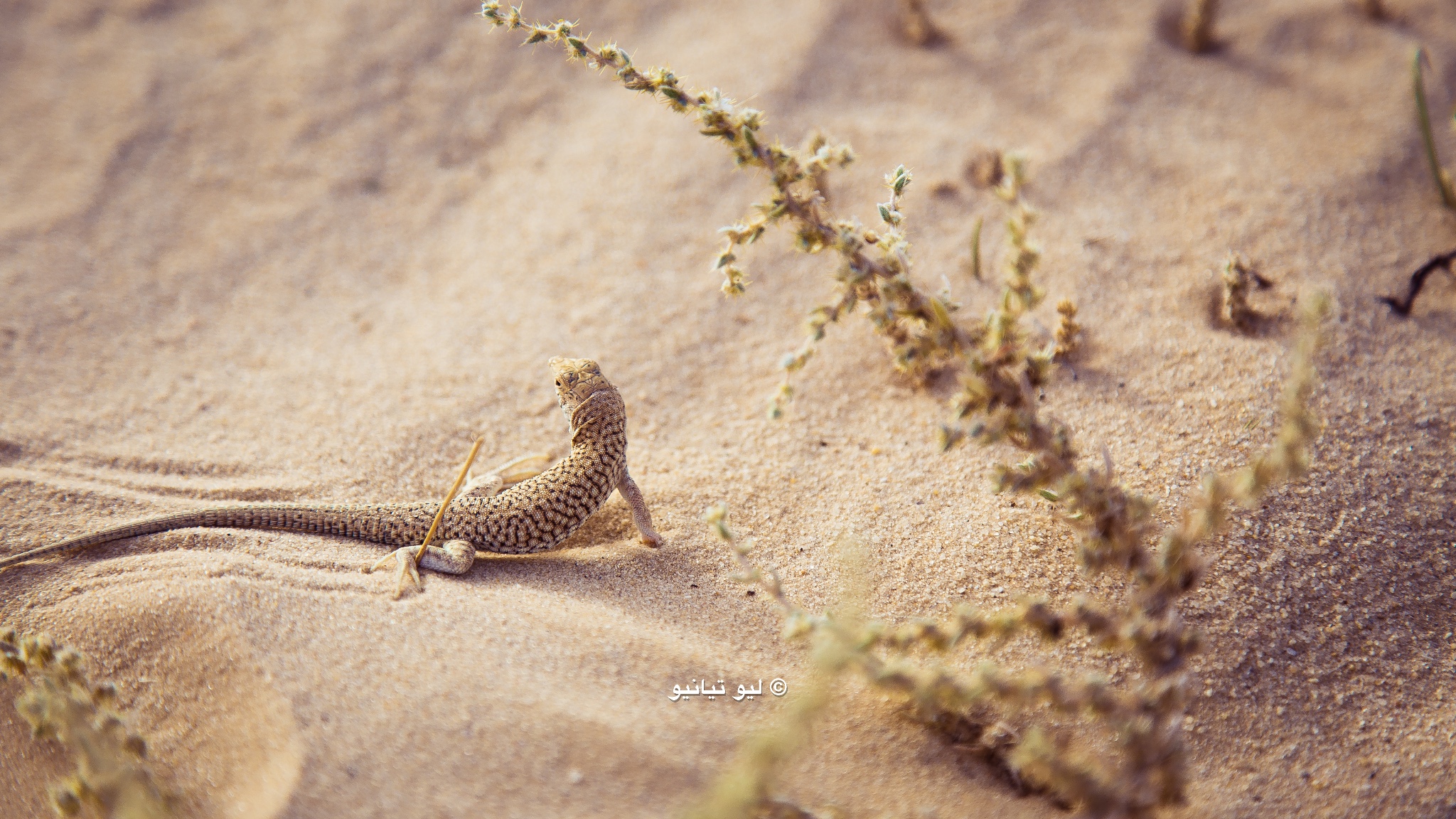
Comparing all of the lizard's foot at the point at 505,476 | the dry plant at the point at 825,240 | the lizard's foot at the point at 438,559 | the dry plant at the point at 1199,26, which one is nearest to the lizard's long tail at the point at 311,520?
the lizard's foot at the point at 438,559

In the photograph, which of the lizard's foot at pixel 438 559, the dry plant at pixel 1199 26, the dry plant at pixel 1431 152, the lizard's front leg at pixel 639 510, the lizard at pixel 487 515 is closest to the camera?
the lizard's foot at pixel 438 559

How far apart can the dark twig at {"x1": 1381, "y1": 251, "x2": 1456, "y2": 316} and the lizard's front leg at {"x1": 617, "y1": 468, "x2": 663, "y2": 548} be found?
3719 mm

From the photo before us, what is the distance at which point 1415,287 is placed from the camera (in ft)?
12.8

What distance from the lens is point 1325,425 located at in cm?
332

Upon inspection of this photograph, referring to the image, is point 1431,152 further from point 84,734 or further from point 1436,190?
point 84,734

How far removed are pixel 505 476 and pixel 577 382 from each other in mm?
599

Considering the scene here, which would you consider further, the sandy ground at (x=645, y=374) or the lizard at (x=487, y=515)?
the lizard at (x=487, y=515)

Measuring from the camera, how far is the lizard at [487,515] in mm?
3188

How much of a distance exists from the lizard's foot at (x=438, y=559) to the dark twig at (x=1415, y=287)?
4454mm

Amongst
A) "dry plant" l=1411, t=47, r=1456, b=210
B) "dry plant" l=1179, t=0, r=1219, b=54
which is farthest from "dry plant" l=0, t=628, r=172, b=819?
"dry plant" l=1179, t=0, r=1219, b=54

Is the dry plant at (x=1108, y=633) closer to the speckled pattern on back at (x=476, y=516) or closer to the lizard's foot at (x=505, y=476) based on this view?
the speckled pattern on back at (x=476, y=516)

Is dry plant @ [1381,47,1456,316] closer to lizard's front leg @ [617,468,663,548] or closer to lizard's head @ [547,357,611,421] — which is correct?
lizard's front leg @ [617,468,663,548]

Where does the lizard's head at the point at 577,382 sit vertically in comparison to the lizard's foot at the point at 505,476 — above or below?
above

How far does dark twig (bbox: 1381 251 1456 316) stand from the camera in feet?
12.6
